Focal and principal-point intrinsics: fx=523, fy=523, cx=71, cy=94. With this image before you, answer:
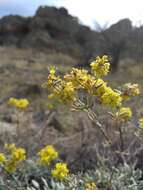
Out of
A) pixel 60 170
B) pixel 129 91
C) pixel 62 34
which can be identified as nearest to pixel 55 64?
pixel 62 34

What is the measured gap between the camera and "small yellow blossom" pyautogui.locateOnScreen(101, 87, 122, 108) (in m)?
2.46

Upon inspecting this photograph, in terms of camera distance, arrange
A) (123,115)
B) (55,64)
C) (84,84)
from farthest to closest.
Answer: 1. (55,64)
2. (123,115)
3. (84,84)

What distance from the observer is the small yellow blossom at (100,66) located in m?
2.44

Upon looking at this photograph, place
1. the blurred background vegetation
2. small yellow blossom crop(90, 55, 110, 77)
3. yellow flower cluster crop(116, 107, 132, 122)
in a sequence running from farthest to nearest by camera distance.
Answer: the blurred background vegetation
yellow flower cluster crop(116, 107, 132, 122)
small yellow blossom crop(90, 55, 110, 77)

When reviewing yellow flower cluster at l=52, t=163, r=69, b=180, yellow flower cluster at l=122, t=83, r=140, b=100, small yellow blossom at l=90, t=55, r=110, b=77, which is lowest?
yellow flower cluster at l=52, t=163, r=69, b=180

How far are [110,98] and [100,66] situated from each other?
0.16 meters

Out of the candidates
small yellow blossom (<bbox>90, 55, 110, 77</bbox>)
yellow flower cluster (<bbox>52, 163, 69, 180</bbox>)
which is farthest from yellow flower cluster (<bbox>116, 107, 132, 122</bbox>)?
yellow flower cluster (<bbox>52, 163, 69, 180</bbox>)

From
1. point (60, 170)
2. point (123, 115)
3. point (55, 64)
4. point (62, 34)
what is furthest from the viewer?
point (62, 34)

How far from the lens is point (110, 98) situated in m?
2.46

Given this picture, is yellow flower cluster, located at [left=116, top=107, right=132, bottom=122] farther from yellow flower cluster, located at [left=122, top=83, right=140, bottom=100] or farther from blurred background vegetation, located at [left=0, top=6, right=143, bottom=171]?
blurred background vegetation, located at [left=0, top=6, right=143, bottom=171]

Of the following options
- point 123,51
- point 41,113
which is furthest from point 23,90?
point 123,51

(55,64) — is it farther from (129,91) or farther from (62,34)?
(129,91)

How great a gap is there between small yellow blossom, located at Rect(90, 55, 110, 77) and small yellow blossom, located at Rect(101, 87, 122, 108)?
3.6 inches

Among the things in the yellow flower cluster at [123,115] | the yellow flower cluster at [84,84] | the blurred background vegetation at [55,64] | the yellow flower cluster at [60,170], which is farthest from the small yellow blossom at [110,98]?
the blurred background vegetation at [55,64]
